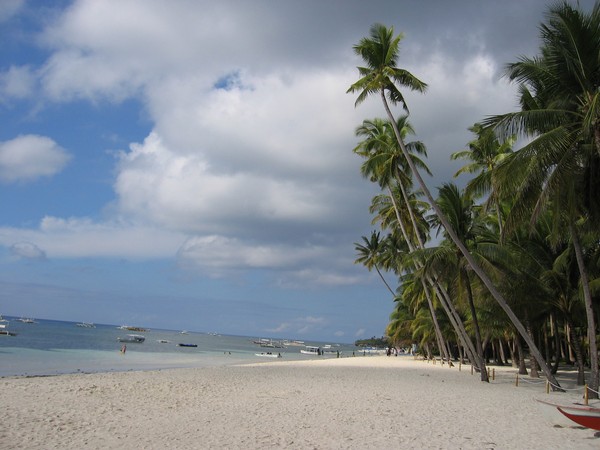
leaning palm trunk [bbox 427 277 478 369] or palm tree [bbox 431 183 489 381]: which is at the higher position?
palm tree [bbox 431 183 489 381]

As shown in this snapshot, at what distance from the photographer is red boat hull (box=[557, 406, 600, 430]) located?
26.5 ft

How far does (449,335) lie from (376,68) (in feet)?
90.7

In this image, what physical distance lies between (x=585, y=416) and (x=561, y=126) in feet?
19.9

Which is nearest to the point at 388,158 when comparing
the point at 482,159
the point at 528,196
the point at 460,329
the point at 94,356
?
the point at 482,159

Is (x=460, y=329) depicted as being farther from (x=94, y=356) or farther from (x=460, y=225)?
(x=94, y=356)

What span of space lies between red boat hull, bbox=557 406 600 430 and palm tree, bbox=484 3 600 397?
4.24 meters

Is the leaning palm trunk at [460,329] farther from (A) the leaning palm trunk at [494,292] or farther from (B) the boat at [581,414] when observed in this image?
(B) the boat at [581,414]

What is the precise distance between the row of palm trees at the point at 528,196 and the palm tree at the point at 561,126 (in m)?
0.03

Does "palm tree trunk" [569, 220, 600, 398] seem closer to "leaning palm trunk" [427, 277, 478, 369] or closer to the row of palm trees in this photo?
the row of palm trees

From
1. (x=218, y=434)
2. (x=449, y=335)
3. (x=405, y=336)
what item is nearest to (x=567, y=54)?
(x=218, y=434)

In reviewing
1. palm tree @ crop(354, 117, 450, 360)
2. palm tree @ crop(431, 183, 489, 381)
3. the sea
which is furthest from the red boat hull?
the sea

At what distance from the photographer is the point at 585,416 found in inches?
323

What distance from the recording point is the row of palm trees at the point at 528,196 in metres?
10.4

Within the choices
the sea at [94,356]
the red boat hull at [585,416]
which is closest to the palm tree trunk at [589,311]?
the red boat hull at [585,416]
